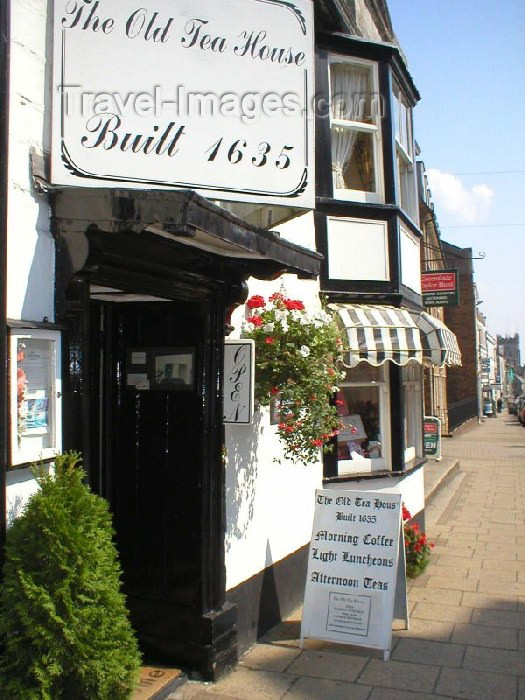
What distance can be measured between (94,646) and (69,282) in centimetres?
171

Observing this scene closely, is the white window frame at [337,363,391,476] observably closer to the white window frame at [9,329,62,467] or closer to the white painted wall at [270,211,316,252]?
the white painted wall at [270,211,316,252]

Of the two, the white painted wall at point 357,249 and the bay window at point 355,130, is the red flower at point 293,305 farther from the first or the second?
the bay window at point 355,130

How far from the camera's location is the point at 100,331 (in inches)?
204

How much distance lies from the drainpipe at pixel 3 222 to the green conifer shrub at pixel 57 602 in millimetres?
148

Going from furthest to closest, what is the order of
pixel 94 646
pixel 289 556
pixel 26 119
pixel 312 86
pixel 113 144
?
pixel 289 556 → pixel 312 86 → pixel 113 144 → pixel 26 119 → pixel 94 646

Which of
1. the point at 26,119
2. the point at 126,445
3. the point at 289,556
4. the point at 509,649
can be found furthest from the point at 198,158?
the point at 509,649

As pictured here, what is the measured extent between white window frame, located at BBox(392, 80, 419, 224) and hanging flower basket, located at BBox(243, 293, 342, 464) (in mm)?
3563

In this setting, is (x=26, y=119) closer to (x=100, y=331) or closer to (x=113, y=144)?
(x=113, y=144)

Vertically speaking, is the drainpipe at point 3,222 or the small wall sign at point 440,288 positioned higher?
the small wall sign at point 440,288

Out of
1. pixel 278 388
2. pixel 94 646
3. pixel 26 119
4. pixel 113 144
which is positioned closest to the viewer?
pixel 94 646

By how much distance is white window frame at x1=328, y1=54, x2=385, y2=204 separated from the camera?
7.38 meters

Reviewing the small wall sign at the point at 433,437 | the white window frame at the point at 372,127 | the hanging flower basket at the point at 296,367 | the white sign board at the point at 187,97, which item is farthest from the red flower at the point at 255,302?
the small wall sign at the point at 433,437

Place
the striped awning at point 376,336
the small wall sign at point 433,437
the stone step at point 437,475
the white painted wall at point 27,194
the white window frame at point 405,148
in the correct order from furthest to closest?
the small wall sign at point 433,437 < the stone step at point 437,475 < the white window frame at point 405,148 < the striped awning at point 376,336 < the white painted wall at point 27,194

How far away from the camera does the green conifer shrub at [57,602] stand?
2.99 m
